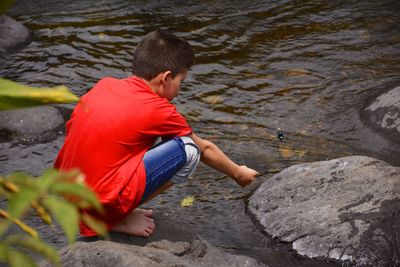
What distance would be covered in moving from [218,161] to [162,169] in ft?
1.30

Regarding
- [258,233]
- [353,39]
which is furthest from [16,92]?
[353,39]

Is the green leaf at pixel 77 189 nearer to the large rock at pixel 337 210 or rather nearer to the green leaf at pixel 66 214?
the green leaf at pixel 66 214

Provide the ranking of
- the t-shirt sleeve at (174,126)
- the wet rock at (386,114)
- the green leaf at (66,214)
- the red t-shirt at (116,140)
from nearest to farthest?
the green leaf at (66,214)
the red t-shirt at (116,140)
the t-shirt sleeve at (174,126)
the wet rock at (386,114)

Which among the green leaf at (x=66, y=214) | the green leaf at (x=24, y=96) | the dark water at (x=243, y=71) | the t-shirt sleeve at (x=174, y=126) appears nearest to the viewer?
the green leaf at (x=66, y=214)

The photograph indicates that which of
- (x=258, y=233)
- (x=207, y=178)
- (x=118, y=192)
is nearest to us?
(x=118, y=192)

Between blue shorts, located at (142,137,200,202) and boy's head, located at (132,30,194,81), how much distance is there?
1.25 feet

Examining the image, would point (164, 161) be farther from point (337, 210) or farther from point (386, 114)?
point (386, 114)

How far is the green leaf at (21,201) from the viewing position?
85cm

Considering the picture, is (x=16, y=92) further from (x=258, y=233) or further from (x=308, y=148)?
(x=308, y=148)

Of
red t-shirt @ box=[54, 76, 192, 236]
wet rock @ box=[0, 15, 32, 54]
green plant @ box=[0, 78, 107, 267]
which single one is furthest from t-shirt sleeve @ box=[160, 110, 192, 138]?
wet rock @ box=[0, 15, 32, 54]

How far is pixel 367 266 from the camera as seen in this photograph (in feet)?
11.3

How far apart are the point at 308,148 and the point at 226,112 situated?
2.88 feet

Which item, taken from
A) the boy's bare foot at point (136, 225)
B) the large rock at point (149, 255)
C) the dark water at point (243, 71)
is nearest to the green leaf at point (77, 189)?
the large rock at point (149, 255)

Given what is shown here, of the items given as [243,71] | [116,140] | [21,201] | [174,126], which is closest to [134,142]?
[116,140]
